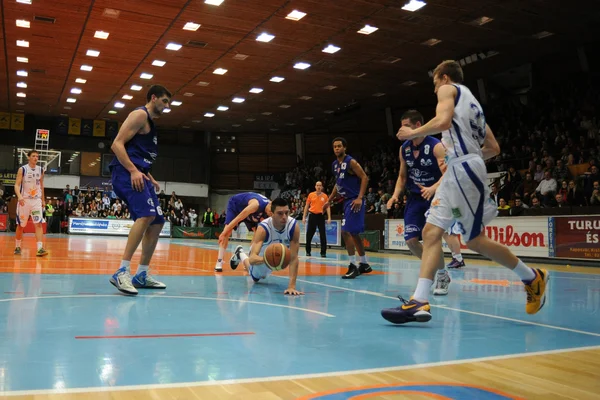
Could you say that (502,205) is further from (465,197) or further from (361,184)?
(465,197)

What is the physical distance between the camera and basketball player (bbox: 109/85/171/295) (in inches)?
210

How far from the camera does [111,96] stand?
28.1 metres

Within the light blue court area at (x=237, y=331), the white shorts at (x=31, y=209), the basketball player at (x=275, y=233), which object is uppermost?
the white shorts at (x=31, y=209)

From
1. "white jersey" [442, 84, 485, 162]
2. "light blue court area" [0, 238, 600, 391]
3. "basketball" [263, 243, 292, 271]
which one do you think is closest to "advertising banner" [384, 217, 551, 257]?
"light blue court area" [0, 238, 600, 391]

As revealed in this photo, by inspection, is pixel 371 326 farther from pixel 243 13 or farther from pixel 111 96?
pixel 111 96

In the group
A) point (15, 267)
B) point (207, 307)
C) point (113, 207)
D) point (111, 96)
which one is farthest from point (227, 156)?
point (207, 307)

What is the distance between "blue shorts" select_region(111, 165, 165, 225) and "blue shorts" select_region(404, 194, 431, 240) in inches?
110

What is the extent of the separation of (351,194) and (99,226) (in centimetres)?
2475

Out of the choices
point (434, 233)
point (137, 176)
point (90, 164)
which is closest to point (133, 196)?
point (137, 176)

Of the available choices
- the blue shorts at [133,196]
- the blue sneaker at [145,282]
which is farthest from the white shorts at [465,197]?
the blue sneaker at [145,282]

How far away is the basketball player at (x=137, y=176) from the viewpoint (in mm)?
5344

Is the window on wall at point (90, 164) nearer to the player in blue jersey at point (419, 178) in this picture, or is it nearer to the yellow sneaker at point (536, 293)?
the player in blue jersey at point (419, 178)

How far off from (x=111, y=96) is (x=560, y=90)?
68.6 feet

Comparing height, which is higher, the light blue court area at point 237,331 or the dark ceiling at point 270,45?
the dark ceiling at point 270,45
